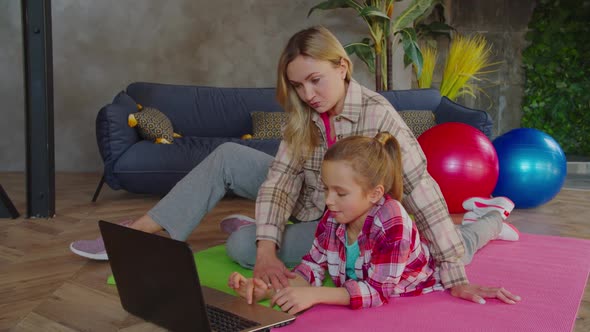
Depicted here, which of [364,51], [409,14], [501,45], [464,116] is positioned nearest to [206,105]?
[364,51]

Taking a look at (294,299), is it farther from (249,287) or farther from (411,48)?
(411,48)

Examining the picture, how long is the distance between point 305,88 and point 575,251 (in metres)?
1.35

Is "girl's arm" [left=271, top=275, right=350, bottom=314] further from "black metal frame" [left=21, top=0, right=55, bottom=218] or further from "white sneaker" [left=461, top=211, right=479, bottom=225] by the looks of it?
"black metal frame" [left=21, top=0, right=55, bottom=218]

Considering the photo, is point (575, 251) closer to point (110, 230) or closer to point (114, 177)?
point (110, 230)

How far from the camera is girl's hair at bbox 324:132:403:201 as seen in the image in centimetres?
139

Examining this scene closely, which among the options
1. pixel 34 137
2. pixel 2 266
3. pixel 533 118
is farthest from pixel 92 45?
pixel 533 118

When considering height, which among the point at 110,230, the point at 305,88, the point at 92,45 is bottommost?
the point at 110,230

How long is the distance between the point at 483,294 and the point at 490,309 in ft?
0.16

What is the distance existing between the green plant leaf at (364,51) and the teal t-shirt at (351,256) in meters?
3.58

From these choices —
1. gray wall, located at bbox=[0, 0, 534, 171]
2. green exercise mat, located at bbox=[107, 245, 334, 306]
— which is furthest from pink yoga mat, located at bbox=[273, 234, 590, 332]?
gray wall, located at bbox=[0, 0, 534, 171]

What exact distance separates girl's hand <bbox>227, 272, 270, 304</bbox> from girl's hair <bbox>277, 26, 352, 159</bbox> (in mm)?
419

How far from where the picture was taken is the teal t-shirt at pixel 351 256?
1479 mm

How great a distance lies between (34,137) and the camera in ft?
9.14

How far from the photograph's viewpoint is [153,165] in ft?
11.3
